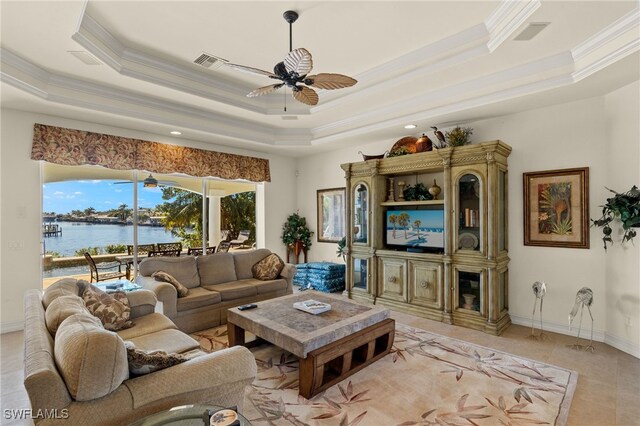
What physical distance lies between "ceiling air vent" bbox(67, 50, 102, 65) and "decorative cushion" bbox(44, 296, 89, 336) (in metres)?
2.36

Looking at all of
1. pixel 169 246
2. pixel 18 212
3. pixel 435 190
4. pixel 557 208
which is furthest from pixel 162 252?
pixel 557 208

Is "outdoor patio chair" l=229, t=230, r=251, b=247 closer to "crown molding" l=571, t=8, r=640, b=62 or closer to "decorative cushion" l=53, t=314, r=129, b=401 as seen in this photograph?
"decorative cushion" l=53, t=314, r=129, b=401

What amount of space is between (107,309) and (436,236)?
4057 mm

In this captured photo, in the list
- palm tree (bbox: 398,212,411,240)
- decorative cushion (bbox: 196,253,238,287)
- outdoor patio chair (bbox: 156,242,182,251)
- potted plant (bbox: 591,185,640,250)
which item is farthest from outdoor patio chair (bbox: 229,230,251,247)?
potted plant (bbox: 591,185,640,250)

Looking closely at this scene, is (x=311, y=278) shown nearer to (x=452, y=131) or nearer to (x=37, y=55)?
(x=452, y=131)

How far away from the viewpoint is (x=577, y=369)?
2979 millimetres

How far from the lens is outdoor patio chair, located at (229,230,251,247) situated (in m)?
6.47

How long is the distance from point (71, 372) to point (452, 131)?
189 inches

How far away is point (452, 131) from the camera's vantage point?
4.57 metres

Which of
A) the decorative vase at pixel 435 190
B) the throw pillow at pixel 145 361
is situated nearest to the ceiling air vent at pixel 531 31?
the decorative vase at pixel 435 190

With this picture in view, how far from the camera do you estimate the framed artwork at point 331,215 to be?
21.0ft

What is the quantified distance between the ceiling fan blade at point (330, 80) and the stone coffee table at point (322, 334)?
2.18 meters

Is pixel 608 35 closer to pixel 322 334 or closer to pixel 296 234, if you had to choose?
pixel 322 334

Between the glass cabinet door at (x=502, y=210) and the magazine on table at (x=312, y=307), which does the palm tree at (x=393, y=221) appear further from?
the magazine on table at (x=312, y=307)
